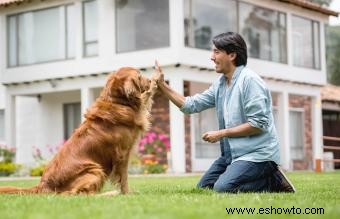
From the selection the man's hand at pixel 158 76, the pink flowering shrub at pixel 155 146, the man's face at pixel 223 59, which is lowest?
the pink flowering shrub at pixel 155 146

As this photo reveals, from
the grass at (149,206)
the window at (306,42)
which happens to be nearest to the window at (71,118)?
the window at (306,42)

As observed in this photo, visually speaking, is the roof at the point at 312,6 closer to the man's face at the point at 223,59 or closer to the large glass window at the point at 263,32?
the large glass window at the point at 263,32

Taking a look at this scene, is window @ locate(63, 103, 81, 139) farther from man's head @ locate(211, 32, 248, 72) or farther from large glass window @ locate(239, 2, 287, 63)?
man's head @ locate(211, 32, 248, 72)

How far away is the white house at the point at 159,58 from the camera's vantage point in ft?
66.1

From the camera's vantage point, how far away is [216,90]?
820 cm

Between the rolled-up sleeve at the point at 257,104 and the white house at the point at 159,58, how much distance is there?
463 inches

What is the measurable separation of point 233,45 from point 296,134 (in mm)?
19656

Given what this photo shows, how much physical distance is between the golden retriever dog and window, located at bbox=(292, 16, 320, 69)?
1847cm

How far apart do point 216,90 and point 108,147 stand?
5.50ft

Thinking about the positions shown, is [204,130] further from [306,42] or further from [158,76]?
[158,76]

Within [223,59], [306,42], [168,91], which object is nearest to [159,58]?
[306,42]

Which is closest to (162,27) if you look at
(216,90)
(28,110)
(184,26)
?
(184,26)

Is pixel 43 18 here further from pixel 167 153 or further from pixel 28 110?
pixel 167 153

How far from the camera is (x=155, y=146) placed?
21.2m
